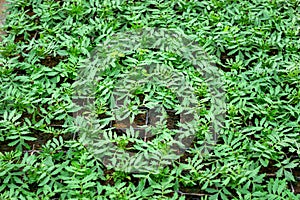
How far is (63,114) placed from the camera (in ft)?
10.8

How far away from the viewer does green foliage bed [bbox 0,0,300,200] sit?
9.42 feet

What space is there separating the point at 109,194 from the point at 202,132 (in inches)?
28.3

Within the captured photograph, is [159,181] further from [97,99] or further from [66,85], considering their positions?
[66,85]

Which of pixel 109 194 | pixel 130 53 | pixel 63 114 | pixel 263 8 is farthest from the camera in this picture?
pixel 263 8

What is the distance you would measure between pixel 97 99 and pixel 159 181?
811 mm

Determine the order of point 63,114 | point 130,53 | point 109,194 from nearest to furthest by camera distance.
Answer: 1. point 109,194
2. point 63,114
3. point 130,53

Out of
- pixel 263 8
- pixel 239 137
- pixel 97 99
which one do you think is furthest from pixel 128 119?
pixel 263 8

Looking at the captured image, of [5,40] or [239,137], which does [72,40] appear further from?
[239,137]

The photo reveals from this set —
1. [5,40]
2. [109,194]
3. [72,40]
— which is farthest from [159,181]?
[5,40]

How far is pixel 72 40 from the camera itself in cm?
388

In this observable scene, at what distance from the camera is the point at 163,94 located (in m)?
3.42

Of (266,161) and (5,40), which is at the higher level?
(5,40)

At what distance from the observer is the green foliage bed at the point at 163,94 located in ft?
9.42

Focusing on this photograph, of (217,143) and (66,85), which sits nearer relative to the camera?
(217,143)
